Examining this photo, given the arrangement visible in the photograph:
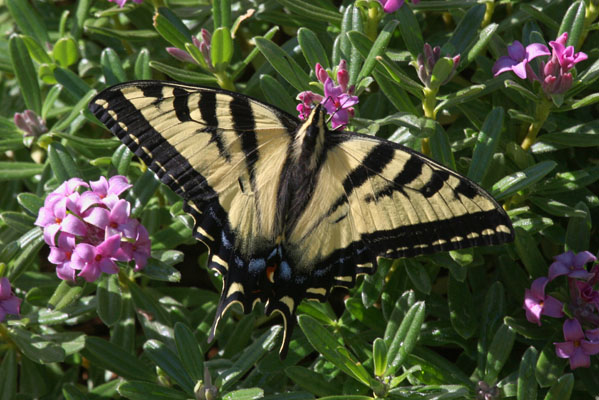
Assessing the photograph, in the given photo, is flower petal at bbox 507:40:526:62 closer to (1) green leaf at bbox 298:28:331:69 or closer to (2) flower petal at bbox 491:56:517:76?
(2) flower petal at bbox 491:56:517:76

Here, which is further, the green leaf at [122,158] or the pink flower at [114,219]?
the green leaf at [122,158]

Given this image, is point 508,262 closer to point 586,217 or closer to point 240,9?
point 586,217

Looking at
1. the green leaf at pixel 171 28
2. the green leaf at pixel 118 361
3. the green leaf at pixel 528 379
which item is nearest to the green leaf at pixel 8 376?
the green leaf at pixel 118 361

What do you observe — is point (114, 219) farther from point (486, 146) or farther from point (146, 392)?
point (486, 146)

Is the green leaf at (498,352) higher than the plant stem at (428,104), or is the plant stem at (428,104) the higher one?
the plant stem at (428,104)

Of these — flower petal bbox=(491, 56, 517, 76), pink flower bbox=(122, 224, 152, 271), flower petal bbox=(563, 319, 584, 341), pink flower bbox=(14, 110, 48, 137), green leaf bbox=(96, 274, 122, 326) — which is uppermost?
flower petal bbox=(491, 56, 517, 76)

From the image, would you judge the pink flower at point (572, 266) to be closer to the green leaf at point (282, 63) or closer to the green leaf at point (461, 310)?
the green leaf at point (461, 310)

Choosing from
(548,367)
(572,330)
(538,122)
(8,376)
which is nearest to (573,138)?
(538,122)

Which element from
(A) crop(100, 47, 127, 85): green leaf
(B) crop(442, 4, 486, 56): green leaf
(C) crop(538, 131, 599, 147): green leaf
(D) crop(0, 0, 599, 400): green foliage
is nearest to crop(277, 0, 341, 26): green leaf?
(D) crop(0, 0, 599, 400): green foliage
